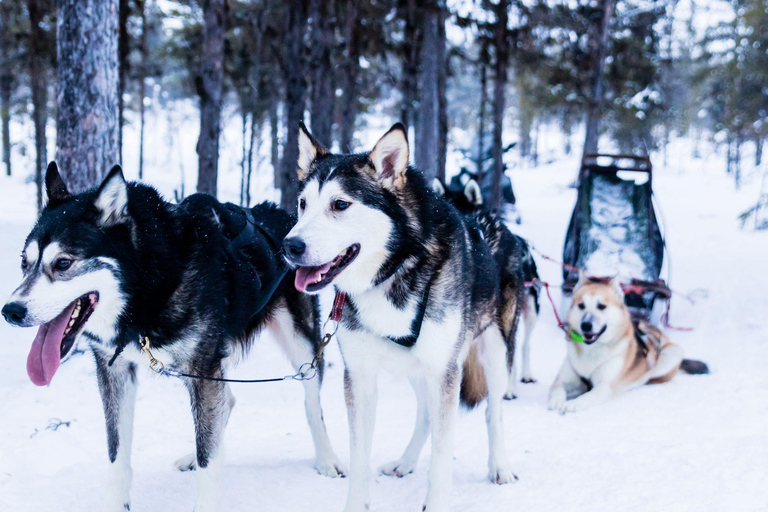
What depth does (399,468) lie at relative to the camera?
3350 mm

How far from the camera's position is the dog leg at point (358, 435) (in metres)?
2.78

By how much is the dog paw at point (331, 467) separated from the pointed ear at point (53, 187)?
6.37ft

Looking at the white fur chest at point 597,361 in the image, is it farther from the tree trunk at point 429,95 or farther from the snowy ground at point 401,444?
the tree trunk at point 429,95

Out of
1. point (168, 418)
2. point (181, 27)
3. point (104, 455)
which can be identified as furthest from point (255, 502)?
point (181, 27)

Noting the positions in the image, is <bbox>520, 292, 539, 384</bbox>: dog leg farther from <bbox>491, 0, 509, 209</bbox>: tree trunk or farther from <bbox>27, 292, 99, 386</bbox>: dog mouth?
<bbox>491, 0, 509, 209</bbox>: tree trunk

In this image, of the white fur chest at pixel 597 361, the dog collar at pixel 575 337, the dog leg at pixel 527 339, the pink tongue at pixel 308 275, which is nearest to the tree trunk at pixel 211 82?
the dog leg at pixel 527 339

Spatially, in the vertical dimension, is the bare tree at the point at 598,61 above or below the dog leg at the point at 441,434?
above

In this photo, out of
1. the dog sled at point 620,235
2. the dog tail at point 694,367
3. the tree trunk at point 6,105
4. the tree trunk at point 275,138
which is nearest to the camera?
the dog tail at point 694,367

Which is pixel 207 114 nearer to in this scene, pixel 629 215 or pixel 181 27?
pixel 629 215

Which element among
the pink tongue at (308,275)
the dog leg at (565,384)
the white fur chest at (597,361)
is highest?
the pink tongue at (308,275)

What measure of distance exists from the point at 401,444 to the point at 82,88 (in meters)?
3.56

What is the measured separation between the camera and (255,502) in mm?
3043

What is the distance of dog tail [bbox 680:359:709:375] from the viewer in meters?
5.39

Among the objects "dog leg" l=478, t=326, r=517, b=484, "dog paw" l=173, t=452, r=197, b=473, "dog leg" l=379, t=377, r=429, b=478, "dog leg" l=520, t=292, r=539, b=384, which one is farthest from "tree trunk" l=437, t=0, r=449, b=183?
"dog paw" l=173, t=452, r=197, b=473
